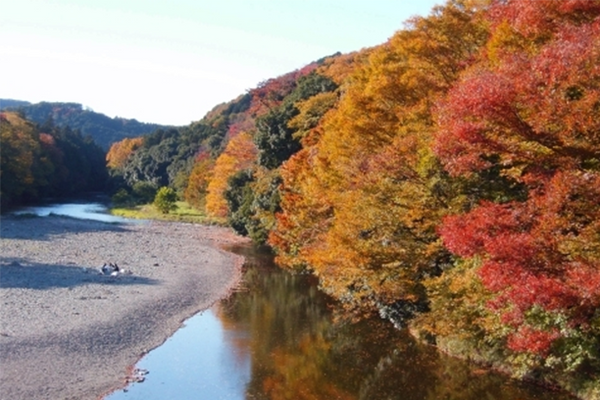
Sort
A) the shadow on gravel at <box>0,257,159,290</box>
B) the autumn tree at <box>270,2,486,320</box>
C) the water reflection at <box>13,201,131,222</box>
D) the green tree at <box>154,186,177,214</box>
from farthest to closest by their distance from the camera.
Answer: the green tree at <box>154,186,177,214</box> → the water reflection at <box>13,201,131,222</box> → the shadow on gravel at <box>0,257,159,290</box> → the autumn tree at <box>270,2,486,320</box>

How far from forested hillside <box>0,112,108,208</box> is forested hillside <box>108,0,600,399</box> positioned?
48.4 metres

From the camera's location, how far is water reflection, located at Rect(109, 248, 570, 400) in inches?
711

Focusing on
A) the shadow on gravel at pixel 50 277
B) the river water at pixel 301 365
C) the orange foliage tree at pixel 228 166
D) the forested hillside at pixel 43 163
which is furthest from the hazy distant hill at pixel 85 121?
the river water at pixel 301 365

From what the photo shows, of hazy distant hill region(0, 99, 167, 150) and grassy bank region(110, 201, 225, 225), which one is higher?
hazy distant hill region(0, 99, 167, 150)

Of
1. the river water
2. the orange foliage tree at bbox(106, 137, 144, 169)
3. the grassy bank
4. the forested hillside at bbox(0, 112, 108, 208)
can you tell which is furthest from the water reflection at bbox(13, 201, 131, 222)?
the river water

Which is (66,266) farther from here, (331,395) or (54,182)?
(54,182)

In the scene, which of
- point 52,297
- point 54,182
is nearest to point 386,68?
point 52,297

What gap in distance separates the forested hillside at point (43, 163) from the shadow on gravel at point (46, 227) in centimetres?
1296

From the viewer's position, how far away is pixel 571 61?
1163 cm

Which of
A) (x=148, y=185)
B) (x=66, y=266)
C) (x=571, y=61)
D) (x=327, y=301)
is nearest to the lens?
(x=571, y=61)

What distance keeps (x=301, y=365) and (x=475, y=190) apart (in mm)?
7930

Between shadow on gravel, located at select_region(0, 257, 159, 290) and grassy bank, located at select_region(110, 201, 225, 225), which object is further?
grassy bank, located at select_region(110, 201, 225, 225)

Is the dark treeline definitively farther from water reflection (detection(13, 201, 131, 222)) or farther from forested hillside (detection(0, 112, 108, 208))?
forested hillside (detection(0, 112, 108, 208))

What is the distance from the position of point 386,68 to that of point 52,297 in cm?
1681
